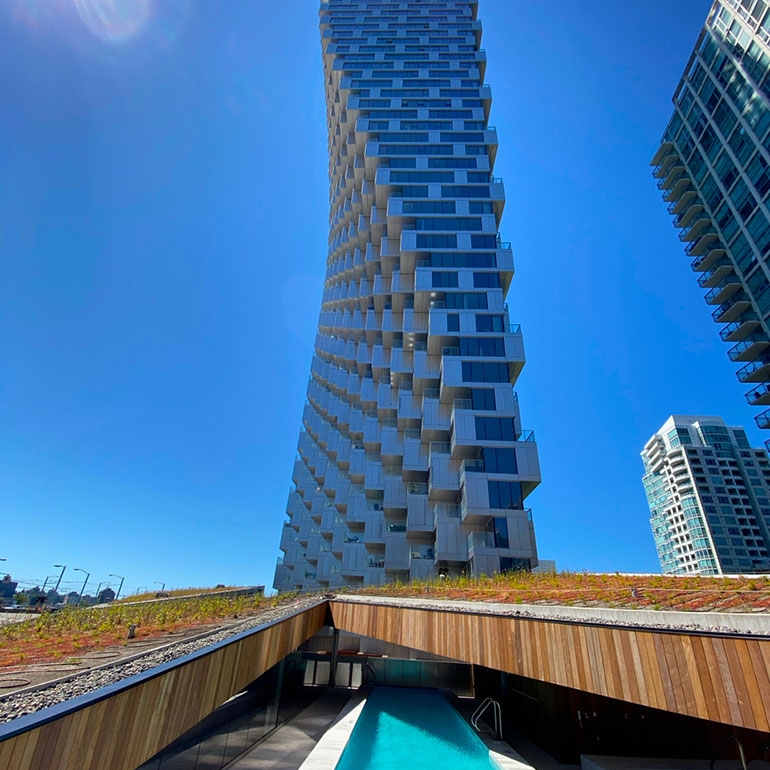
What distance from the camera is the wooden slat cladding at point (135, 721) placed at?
352 centimetres

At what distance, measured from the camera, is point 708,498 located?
289ft

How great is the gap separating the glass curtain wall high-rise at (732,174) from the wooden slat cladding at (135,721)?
45.4 m

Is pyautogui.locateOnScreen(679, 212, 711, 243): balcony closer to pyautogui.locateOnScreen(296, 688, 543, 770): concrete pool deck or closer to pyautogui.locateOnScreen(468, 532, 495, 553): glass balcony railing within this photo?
pyautogui.locateOnScreen(468, 532, 495, 553): glass balcony railing

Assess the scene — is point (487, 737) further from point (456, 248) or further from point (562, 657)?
point (456, 248)

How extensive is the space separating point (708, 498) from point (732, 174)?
244ft

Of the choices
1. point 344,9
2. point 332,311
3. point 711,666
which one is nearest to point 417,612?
point 711,666

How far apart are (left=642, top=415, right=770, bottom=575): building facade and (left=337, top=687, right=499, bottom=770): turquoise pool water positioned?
84081 millimetres

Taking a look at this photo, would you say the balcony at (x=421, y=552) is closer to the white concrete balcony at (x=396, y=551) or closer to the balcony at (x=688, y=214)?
the white concrete balcony at (x=396, y=551)

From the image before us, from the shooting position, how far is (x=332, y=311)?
5897cm

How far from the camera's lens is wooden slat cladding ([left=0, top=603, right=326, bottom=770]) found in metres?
3.52

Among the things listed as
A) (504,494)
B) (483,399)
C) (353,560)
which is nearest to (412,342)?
(483,399)

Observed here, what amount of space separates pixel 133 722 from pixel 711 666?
688 centimetres

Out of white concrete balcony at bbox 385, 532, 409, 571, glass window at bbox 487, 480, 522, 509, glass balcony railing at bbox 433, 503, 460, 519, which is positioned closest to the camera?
glass window at bbox 487, 480, 522, 509

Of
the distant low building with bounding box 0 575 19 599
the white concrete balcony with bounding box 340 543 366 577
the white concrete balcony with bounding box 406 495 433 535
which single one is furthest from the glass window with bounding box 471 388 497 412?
the distant low building with bounding box 0 575 19 599
